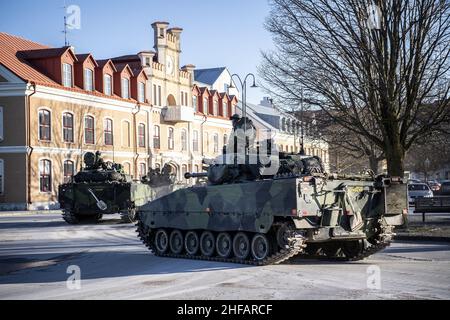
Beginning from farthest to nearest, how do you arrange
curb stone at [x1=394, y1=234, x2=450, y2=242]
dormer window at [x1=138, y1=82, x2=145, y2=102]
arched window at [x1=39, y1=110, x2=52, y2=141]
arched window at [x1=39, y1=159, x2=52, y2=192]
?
1. dormer window at [x1=138, y1=82, x2=145, y2=102]
2. arched window at [x1=39, y1=159, x2=52, y2=192]
3. arched window at [x1=39, y1=110, x2=52, y2=141]
4. curb stone at [x1=394, y1=234, x2=450, y2=242]

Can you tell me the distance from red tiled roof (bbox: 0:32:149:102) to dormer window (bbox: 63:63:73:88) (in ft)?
1.40

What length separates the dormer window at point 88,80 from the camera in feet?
149

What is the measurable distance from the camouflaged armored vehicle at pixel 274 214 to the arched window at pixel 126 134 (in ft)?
106

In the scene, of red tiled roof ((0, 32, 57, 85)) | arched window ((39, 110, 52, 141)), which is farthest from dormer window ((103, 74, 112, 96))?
arched window ((39, 110, 52, 141))

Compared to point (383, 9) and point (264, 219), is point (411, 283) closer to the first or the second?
point (264, 219)

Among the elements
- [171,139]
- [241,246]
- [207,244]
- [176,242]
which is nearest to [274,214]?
[241,246]

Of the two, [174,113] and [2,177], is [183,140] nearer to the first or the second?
[174,113]

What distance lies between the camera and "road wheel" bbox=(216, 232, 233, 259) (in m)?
15.4

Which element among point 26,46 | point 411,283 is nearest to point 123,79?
point 26,46

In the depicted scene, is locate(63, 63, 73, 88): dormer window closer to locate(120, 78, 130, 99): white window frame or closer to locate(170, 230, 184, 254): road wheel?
locate(120, 78, 130, 99): white window frame

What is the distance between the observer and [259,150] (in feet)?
53.8

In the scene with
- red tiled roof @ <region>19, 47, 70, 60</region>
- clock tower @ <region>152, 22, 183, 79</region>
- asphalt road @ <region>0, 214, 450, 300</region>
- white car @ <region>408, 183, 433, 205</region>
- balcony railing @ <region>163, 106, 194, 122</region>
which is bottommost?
asphalt road @ <region>0, 214, 450, 300</region>

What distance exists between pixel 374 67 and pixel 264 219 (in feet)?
28.7

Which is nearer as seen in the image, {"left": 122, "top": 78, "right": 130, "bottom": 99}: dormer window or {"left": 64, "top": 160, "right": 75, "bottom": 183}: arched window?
{"left": 64, "top": 160, "right": 75, "bottom": 183}: arched window
